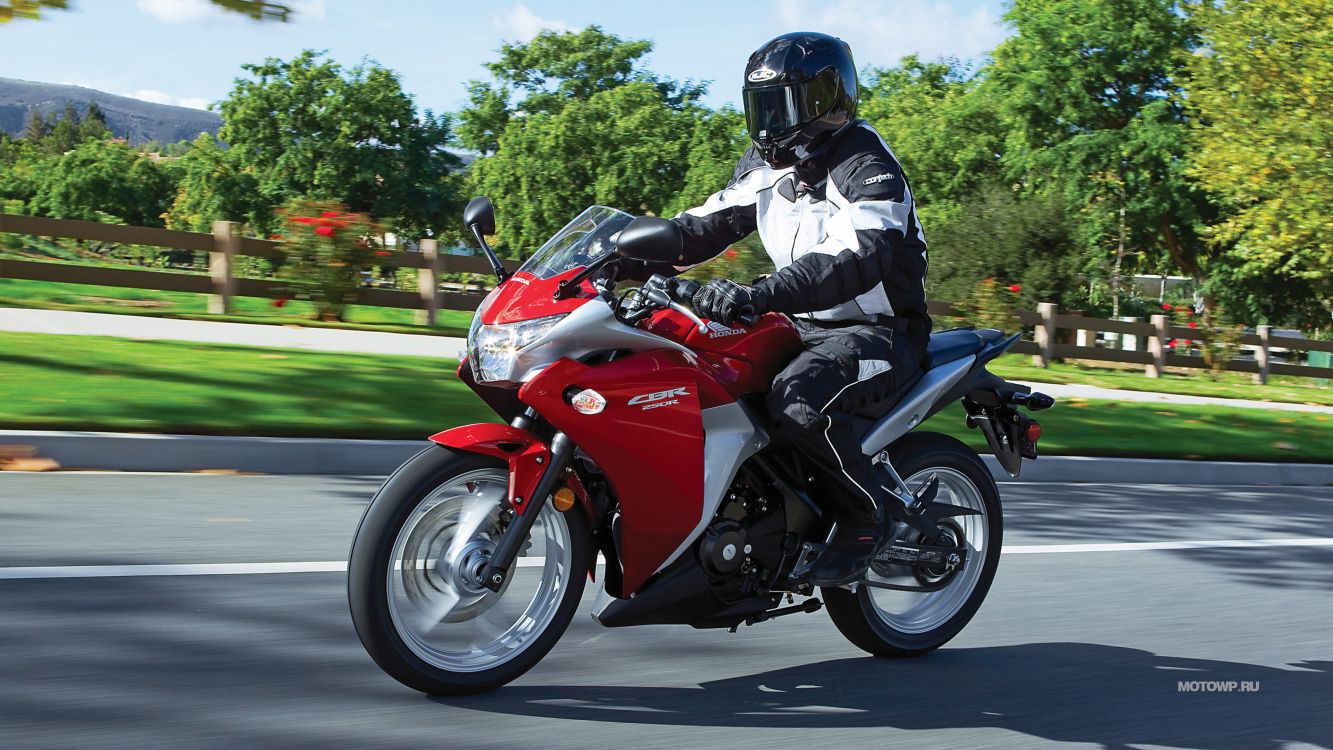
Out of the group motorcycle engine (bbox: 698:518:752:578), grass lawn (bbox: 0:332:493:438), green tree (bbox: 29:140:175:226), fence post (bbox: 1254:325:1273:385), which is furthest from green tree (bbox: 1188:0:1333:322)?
green tree (bbox: 29:140:175:226)

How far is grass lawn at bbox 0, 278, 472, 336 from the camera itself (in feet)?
51.7

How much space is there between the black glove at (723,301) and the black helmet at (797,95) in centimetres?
66

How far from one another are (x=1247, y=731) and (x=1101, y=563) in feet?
8.68

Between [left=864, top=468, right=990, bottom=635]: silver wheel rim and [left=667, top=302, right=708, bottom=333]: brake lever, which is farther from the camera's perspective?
[left=864, top=468, right=990, bottom=635]: silver wheel rim

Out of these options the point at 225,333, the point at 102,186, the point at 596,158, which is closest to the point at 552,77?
the point at 596,158

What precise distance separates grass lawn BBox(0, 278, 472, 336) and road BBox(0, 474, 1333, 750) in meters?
9.48

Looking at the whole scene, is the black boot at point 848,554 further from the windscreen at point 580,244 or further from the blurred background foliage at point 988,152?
the blurred background foliage at point 988,152

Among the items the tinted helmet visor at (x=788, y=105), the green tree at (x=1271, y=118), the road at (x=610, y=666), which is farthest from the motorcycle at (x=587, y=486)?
the green tree at (x=1271, y=118)

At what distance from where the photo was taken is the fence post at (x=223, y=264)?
16.9m

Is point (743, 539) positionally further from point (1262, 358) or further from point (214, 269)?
point (1262, 358)

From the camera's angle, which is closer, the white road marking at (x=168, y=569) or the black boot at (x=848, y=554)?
the black boot at (x=848, y=554)

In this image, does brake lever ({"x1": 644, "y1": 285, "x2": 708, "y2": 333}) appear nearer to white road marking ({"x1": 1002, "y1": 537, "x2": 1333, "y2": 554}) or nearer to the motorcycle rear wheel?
the motorcycle rear wheel

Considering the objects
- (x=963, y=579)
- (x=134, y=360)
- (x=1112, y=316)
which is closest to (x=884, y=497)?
(x=963, y=579)

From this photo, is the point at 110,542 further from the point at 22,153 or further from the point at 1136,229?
the point at 22,153
